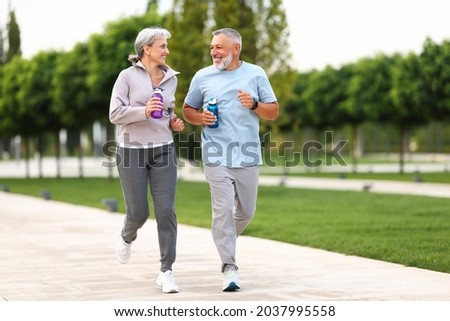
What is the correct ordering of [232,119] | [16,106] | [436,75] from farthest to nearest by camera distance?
[16,106], [436,75], [232,119]

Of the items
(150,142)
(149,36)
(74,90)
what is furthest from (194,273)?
(74,90)

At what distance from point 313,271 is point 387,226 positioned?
→ 509 cm

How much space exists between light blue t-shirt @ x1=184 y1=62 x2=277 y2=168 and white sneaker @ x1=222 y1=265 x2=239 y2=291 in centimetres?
80

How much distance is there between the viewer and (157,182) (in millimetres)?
7727

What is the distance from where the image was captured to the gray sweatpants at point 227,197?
25.3 ft

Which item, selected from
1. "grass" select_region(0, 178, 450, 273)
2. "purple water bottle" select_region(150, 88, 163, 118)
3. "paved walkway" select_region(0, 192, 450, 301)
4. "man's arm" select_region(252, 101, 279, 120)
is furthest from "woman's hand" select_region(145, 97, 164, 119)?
"grass" select_region(0, 178, 450, 273)

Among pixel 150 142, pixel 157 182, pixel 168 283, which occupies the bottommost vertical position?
pixel 168 283

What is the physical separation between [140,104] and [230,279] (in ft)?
4.97

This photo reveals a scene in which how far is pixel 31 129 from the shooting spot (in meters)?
40.1

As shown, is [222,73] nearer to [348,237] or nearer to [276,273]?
[276,273]

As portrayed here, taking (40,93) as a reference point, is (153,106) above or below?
below

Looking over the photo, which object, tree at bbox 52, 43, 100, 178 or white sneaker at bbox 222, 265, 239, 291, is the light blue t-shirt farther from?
tree at bbox 52, 43, 100, 178

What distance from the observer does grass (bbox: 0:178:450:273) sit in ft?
34.6

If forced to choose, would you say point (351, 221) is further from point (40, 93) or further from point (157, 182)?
Answer: point (40, 93)
